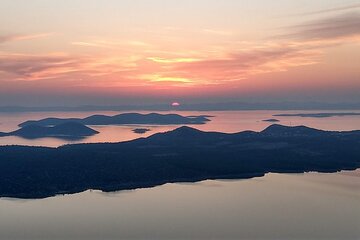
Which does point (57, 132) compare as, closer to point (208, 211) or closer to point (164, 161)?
point (164, 161)

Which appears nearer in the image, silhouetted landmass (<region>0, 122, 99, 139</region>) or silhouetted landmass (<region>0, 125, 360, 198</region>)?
silhouetted landmass (<region>0, 125, 360, 198</region>)

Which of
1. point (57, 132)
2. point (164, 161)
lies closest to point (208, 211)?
point (164, 161)

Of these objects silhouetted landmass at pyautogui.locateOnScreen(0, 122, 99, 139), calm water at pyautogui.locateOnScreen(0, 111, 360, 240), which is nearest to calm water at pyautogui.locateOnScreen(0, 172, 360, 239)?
calm water at pyautogui.locateOnScreen(0, 111, 360, 240)

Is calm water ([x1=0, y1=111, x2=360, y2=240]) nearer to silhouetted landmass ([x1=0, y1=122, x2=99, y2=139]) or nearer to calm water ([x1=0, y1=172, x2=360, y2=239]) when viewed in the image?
calm water ([x1=0, y1=172, x2=360, y2=239])

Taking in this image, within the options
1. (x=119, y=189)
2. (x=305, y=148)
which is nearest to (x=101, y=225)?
(x=119, y=189)

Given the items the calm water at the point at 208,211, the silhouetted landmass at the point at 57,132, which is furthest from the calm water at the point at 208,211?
the silhouetted landmass at the point at 57,132

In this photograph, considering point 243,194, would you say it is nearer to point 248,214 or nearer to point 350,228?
point 248,214
